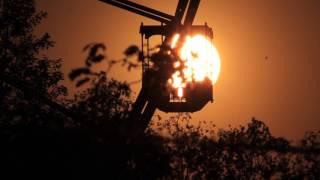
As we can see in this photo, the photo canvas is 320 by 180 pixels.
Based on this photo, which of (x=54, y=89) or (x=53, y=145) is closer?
(x=53, y=145)

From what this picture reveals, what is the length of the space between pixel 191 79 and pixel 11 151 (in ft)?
9.45

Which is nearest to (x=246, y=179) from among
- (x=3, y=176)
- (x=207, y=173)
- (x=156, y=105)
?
(x=207, y=173)

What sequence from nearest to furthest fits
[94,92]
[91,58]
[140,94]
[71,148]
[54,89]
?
[91,58] < [71,148] < [94,92] < [140,94] < [54,89]

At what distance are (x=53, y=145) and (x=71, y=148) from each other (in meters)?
0.28

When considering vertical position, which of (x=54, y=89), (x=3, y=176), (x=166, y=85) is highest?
(x=54, y=89)

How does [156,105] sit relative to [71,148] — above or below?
above

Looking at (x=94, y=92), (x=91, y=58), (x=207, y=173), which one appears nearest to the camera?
(x=91, y=58)

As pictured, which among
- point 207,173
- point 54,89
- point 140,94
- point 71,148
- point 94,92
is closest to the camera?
point 71,148

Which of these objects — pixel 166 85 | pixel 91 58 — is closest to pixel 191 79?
pixel 166 85

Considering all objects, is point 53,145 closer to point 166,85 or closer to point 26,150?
point 26,150

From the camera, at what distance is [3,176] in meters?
7.62

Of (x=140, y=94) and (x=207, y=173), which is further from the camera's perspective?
(x=207, y=173)

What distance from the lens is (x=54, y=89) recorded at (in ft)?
92.6

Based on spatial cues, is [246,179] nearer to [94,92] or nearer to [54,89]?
[54,89]
